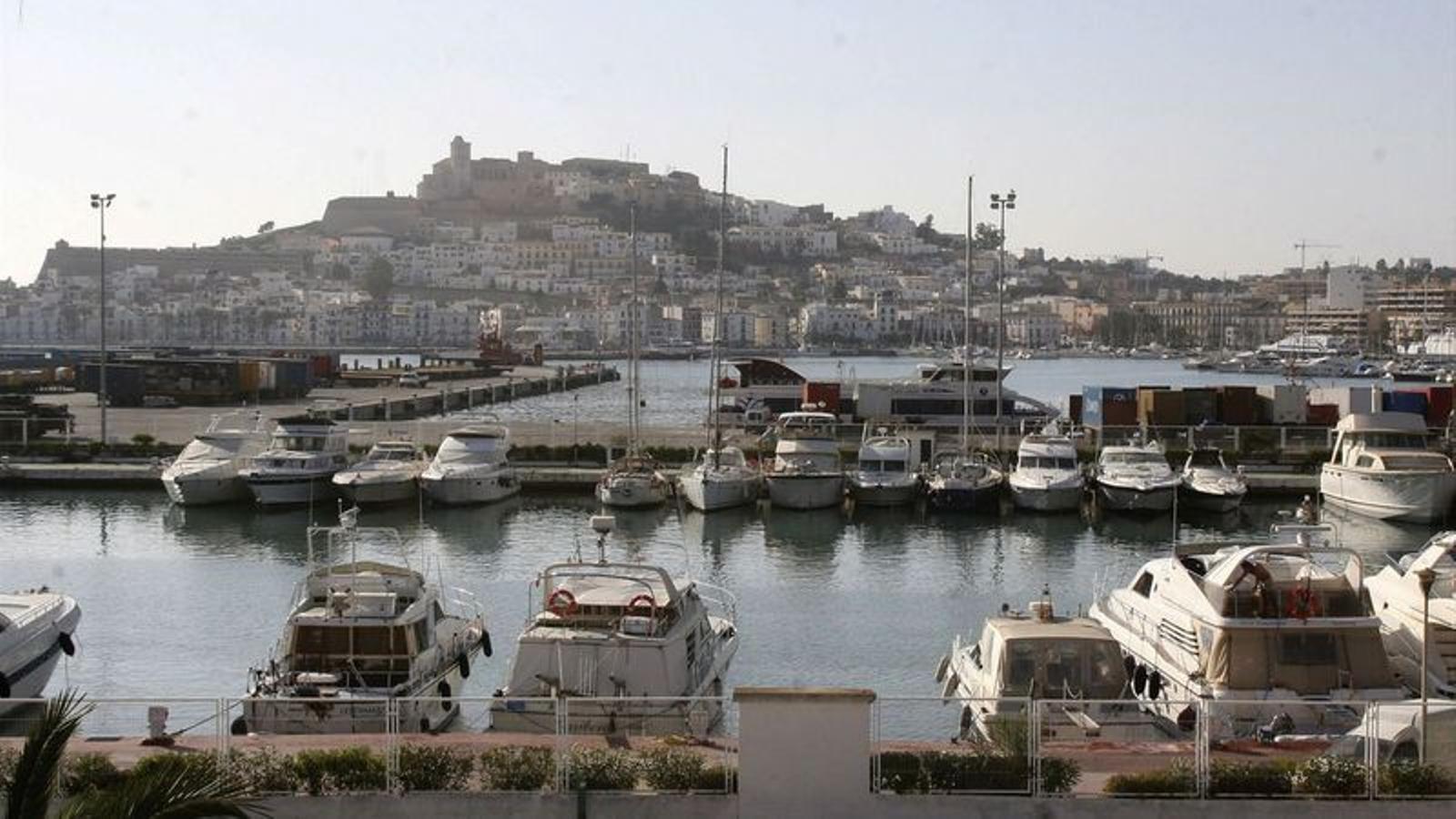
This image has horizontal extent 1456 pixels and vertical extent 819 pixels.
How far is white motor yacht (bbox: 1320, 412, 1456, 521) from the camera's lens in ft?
94.6

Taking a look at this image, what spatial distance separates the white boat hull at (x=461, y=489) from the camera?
102ft

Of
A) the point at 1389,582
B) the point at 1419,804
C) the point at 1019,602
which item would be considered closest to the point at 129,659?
the point at 1019,602

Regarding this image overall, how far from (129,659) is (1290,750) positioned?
1245 cm

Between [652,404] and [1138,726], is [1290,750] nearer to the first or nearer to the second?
[1138,726]

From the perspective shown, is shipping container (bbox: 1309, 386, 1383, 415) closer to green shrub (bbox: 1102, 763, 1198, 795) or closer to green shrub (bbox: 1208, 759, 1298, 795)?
green shrub (bbox: 1208, 759, 1298, 795)

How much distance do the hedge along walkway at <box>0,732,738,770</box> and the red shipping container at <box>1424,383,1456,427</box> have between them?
3344 centimetres

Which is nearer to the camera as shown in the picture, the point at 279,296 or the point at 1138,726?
the point at 1138,726

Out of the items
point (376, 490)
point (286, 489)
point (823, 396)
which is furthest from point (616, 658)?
point (823, 396)

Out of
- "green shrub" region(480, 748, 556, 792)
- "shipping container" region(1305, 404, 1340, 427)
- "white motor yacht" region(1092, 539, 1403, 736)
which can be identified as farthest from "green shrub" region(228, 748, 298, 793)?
"shipping container" region(1305, 404, 1340, 427)

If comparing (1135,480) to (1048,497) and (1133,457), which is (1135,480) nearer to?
(1133,457)

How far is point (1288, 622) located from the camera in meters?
12.3

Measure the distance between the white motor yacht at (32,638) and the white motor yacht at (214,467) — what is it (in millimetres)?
14845

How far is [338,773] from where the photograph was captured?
861 cm

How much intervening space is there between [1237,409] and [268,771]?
114ft
